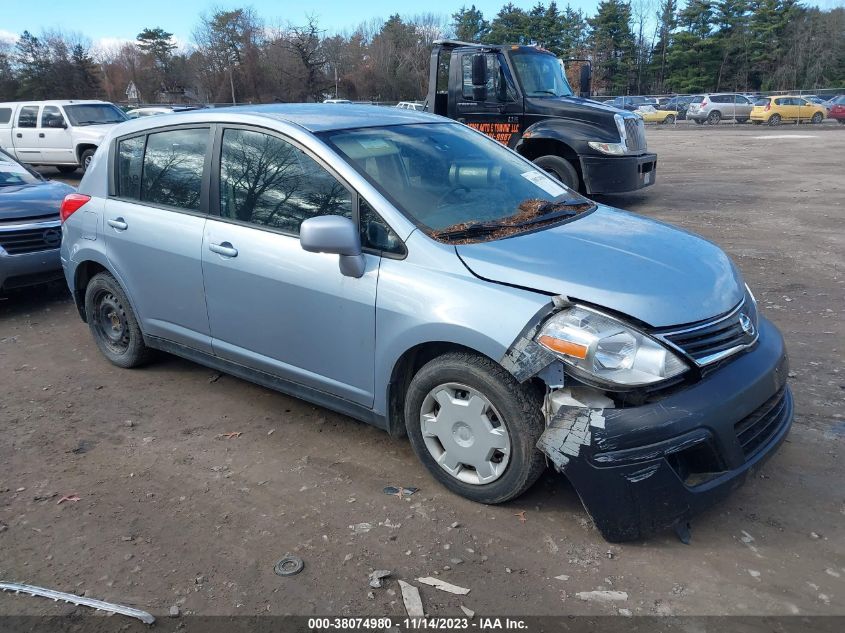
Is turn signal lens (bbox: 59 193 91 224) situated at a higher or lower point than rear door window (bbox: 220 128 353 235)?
lower

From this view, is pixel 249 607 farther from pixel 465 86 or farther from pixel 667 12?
pixel 667 12

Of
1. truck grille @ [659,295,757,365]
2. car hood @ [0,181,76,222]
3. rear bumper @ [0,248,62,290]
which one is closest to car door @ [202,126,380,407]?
truck grille @ [659,295,757,365]

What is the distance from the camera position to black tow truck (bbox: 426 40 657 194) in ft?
33.6

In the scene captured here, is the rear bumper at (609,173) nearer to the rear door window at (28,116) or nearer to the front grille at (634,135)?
the front grille at (634,135)

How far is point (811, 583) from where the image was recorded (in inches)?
105

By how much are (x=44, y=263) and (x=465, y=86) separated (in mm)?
6725

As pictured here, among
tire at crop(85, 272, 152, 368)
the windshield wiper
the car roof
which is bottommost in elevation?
tire at crop(85, 272, 152, 368)

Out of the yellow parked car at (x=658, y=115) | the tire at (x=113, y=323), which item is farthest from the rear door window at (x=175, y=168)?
the yellow parked car at (x=658, y=115)

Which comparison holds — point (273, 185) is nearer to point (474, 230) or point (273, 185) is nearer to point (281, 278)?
point (281, 278)

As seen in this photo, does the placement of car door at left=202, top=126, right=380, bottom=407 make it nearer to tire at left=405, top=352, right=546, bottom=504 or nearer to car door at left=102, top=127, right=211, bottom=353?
car door at left=102, top=127, right=211, bottom=353

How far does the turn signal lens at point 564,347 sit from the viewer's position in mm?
2729

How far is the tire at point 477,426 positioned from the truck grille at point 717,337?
0.64m

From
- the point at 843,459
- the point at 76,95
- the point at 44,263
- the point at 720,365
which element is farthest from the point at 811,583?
the point at 76,95

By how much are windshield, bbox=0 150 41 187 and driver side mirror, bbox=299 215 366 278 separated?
5.76 metres
